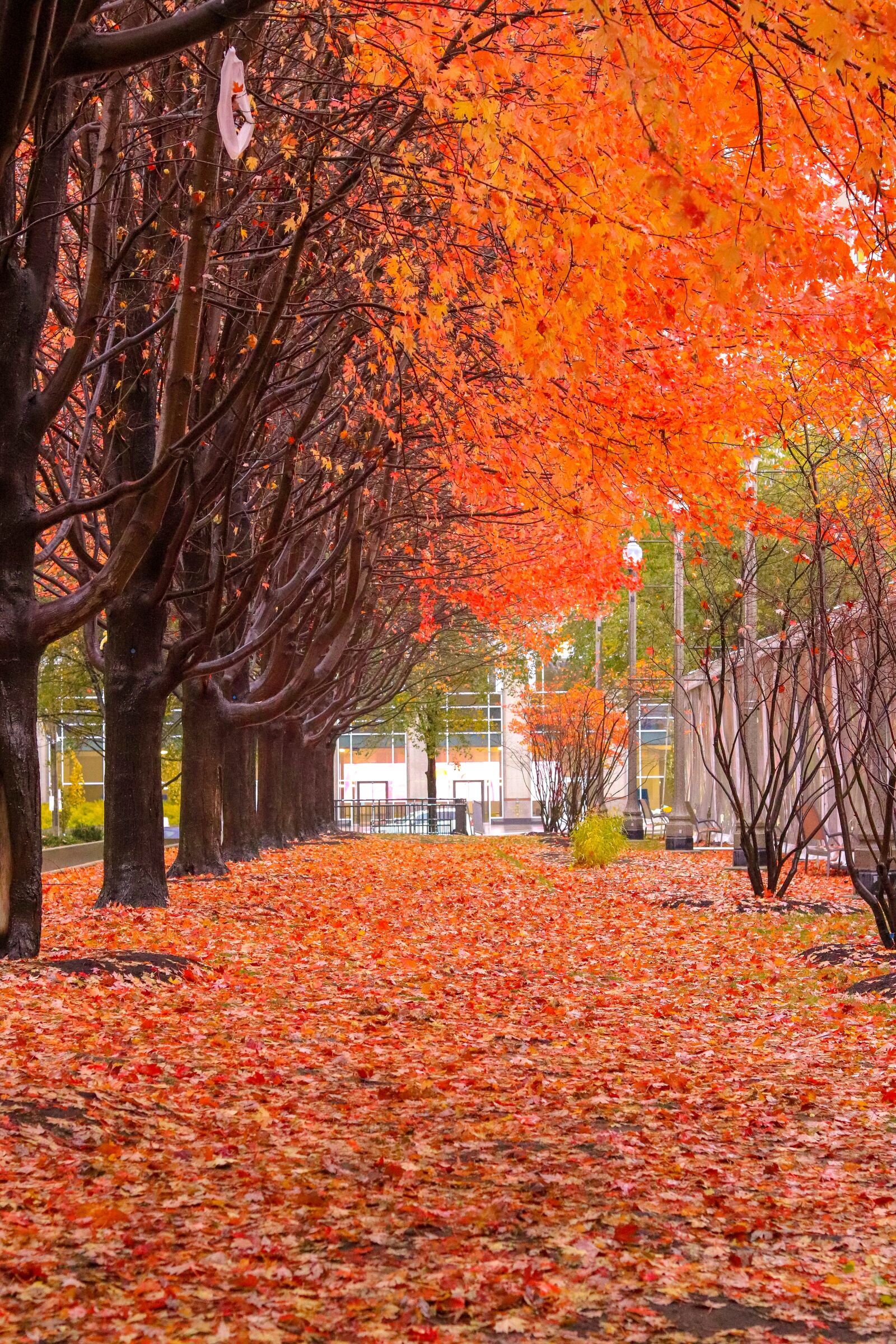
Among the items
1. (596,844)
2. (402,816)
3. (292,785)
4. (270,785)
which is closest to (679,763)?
(596,844)

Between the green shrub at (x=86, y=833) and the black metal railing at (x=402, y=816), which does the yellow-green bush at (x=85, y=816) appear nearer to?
the green shrub at (x=86, y=833)

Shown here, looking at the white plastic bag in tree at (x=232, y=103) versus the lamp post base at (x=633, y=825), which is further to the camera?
the lamp post base at (x=633, y=825)

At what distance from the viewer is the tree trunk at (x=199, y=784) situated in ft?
53.1

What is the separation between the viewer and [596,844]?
21281mm

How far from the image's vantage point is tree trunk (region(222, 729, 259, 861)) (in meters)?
19.6

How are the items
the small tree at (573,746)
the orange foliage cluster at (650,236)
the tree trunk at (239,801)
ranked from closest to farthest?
the orange foliage cluster at (650,236) < the tree trunk at (239,801) < the small tree at (573,746)

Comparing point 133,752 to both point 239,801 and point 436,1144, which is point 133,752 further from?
point 239,801

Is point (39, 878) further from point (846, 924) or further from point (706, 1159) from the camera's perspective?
point (846, 924)

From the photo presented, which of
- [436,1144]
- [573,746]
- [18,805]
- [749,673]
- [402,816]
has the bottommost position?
[402,816]

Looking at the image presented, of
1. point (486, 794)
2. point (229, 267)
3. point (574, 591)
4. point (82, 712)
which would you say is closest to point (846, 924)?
point (229, 267)

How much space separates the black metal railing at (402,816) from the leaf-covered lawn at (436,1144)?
33073 millimetres

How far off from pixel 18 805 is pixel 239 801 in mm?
11485

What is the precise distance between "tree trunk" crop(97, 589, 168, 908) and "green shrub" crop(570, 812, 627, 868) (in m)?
9.99

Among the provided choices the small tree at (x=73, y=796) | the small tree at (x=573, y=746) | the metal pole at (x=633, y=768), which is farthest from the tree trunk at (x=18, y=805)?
the small tree at (x=73, y=796)
